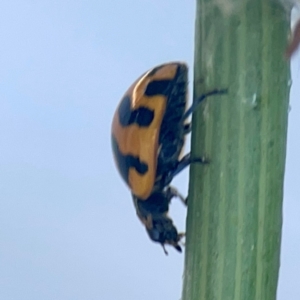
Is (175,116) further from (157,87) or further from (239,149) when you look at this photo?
(239,149)

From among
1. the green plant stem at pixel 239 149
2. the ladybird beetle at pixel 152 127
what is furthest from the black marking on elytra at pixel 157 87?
the green plant stem at pixel 239 149

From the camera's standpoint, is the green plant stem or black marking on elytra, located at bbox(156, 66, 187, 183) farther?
black marking on elytra, located at bbox(156, 66, 187, 183)

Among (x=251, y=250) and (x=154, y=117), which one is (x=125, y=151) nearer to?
(x=154, y=117)

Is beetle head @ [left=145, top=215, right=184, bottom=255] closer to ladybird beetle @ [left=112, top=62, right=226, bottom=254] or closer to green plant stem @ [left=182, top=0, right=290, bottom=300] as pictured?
ladybird beetle @ [left=112, top=62, right=226, bottom=254]

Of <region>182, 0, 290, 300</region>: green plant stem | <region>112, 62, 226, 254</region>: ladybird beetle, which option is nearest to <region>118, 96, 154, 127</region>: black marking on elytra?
<region>112, 62, 226, 254</region>: ladybird beetle

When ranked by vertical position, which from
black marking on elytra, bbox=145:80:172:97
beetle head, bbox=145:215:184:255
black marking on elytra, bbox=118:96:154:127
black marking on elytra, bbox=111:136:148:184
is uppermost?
black marking on elytra, bbox=145:80:172:97

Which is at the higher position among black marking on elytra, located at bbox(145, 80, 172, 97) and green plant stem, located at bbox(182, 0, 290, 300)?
black marking on elytra, located at bbox(145, 80, 172, 97)

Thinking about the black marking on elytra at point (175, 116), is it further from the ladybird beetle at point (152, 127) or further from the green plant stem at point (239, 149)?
the green plant stem at point (239, 149)

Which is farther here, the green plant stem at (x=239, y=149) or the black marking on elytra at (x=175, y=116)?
the black marking on elytra at (x=175, y=116)
